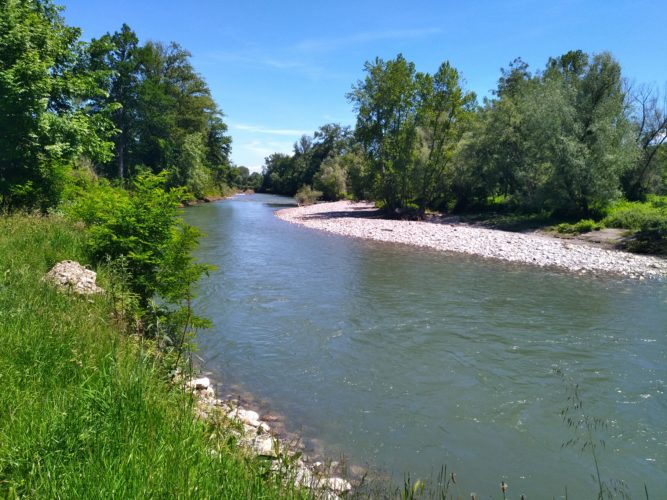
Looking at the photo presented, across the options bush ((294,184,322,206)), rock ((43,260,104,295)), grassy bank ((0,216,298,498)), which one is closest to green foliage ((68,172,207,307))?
rock ((43,260,104,295))

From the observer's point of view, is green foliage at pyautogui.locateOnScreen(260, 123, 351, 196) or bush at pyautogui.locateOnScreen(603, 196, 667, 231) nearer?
bush at pyautogui.locateOnScreen(603, 196, 667, 231)

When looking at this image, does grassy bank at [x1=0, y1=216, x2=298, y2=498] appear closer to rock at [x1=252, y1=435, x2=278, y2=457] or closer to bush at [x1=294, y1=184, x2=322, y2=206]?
rock at [x1=252, y1=435, x2=278, y2=457]

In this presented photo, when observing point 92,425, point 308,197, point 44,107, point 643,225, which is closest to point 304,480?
point 92,425

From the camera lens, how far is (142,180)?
908 centimetres

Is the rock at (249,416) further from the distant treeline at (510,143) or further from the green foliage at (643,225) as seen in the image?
the distant treeline at (510,143)

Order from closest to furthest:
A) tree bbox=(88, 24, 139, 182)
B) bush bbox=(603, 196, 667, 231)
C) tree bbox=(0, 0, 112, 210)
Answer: tree bbox=(0, 0, 112, 210) < bush bbox=(603, 196, 667, 231) < tree bbox=(88, 24, 139, 182)

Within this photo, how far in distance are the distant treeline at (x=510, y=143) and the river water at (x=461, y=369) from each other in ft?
55.4

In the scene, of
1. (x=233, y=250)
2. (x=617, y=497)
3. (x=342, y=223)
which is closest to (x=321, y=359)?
(x=617, y=497)

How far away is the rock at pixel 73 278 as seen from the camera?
6.66m

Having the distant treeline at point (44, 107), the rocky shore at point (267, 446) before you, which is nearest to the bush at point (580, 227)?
the distant treeline at point (44, 107)

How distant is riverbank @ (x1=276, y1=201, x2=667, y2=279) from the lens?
19375 millimetres

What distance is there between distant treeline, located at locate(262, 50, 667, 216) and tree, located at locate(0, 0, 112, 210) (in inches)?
1142

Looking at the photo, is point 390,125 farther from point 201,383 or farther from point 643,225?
point 201,383

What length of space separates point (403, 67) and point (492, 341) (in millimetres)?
33912
